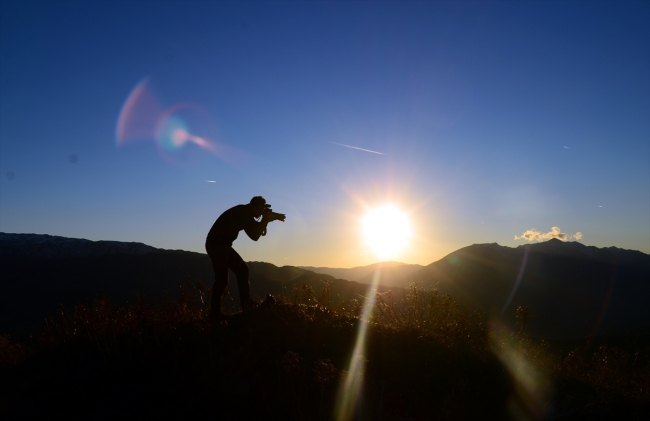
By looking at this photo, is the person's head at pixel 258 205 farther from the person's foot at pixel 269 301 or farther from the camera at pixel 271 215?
the person's foot at pixel 269 301

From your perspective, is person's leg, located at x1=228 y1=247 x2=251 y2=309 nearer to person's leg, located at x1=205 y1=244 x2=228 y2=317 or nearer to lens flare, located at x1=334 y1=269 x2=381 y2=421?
person's leg, located at x1=205 y1=244 x2=228 y2=317

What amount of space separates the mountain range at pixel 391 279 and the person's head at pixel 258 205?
29856 mm

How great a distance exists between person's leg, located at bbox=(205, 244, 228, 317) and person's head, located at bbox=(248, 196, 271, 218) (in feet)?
2.67

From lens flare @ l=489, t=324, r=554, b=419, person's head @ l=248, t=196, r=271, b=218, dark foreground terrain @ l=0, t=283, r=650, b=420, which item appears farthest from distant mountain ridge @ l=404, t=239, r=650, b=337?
person's head @ l=248, t=196, r=271, b=218

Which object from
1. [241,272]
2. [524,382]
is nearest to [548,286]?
[524,382]

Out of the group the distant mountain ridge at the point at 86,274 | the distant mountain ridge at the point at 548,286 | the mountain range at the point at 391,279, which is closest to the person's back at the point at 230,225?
the mountain range at the point at 391,279

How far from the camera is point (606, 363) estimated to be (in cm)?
703

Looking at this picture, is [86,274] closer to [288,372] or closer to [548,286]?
[288,372]

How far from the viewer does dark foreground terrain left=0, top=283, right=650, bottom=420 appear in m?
4.31

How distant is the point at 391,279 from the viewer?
11431 cm

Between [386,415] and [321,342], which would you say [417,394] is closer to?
[386,415]

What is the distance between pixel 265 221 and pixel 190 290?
6.28 ft

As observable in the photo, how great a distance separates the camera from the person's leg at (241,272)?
23.4 ft

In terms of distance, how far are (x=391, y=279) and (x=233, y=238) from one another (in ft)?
363
